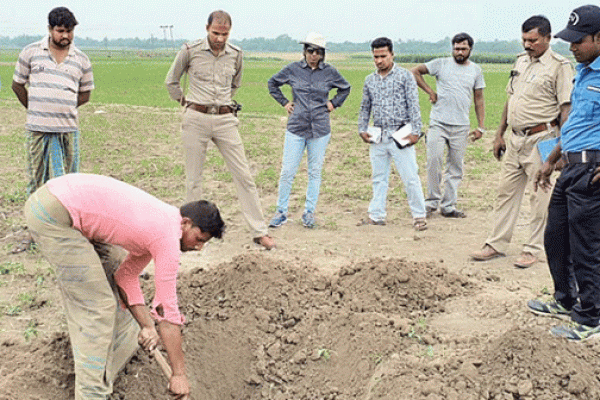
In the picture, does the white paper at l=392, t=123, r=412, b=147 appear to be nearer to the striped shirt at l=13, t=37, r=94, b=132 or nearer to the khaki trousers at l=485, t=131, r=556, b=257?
the khaki trousers at l=485, t=131, r=556, b=257

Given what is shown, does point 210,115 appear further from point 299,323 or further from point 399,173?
point 299,323

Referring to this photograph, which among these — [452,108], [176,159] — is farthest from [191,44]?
[176,159]

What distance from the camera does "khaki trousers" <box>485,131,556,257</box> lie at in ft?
18.4

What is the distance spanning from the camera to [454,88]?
7.34m

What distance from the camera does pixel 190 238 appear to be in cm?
351

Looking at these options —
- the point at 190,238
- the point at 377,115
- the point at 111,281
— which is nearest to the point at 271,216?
the point at 377,115

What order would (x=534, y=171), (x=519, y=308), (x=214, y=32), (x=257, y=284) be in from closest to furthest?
(x=519, y=308) → (x=257, y=284) → (x=534, y=171) → (x=214, y=32)

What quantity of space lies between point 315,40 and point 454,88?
1641mm

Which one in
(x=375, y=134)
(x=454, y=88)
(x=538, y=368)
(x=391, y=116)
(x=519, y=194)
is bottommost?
(x=538, y=368)

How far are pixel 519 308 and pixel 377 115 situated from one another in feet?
9.43

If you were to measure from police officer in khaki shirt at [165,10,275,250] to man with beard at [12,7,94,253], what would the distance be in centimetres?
95

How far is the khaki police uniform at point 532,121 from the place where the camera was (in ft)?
17.9

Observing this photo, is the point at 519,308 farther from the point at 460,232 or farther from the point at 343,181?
the point at 343,181

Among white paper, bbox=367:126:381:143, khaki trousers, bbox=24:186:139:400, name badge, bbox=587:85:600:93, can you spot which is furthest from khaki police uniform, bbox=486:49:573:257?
khaki trousers, bbox=24:186:139:400
